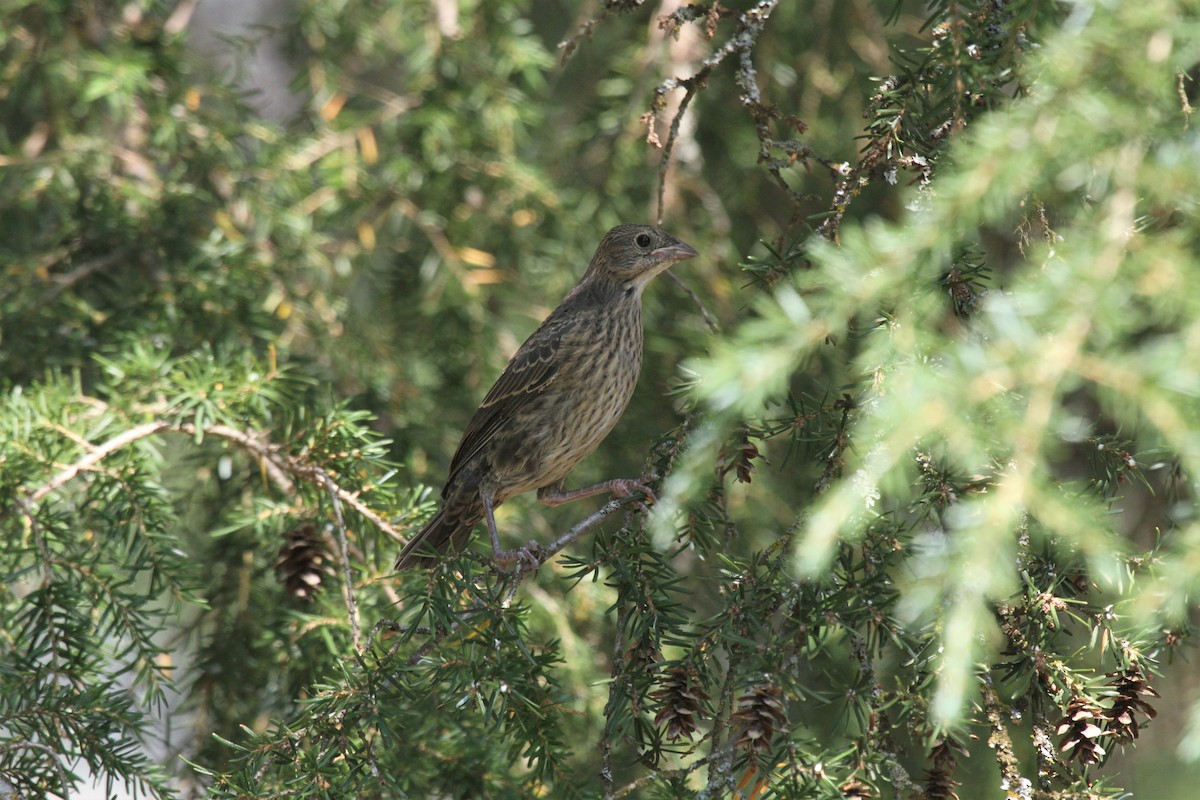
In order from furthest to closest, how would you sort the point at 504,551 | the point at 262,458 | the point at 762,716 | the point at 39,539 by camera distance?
the point at 504,551, the point at 262,458, the point at 39,539, the point at 762,716

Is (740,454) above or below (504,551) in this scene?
above

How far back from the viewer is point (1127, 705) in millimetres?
1699

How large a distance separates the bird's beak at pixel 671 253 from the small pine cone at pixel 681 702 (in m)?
1.84

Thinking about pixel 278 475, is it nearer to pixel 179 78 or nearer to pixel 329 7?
pixel 179 78

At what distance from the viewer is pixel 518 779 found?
2.47 m

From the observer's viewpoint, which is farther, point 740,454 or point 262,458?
point 262,458

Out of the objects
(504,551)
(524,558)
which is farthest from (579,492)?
(524,558)

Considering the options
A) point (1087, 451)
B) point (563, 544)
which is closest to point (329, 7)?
point (563, 544)

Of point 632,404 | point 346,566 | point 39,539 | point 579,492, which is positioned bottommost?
point 579,492

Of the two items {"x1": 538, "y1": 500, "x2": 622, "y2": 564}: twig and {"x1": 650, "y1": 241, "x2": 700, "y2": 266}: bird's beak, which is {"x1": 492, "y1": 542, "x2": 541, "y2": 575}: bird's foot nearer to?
{"x1": 538, "y1": 500, "x2": 622, "y2": 564}: twig

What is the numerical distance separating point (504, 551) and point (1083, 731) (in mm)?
1720

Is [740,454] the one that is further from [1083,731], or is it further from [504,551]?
[504,551]

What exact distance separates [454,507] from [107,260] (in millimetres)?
1299

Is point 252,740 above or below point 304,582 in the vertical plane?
above
